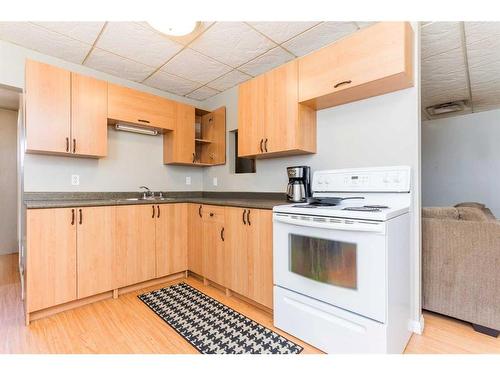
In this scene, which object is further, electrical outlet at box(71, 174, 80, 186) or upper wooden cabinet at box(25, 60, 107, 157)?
electrical outlet at box(71, 174, 80, 186)

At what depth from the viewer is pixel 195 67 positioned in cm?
264

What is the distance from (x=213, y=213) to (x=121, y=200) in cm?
89

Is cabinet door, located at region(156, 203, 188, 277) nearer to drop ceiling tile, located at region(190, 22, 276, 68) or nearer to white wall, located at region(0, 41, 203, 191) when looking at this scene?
white wall, located at region(0, 41, 203, 191)

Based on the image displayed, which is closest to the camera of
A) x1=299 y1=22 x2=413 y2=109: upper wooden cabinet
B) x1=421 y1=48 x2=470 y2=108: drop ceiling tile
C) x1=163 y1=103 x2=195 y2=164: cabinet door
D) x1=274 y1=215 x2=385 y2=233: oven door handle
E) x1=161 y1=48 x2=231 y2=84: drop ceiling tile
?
x1=274 y1=215 x2=385 y2=233: oven door handle

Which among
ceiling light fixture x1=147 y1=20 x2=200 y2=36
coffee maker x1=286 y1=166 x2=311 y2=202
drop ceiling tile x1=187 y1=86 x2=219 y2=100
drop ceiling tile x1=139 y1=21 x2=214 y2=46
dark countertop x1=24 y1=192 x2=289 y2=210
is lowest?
dark countertop x1=24 y1=192 x2=289 y2=210

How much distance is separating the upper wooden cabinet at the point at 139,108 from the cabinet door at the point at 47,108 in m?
0.38

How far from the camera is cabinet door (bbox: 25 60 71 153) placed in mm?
2045

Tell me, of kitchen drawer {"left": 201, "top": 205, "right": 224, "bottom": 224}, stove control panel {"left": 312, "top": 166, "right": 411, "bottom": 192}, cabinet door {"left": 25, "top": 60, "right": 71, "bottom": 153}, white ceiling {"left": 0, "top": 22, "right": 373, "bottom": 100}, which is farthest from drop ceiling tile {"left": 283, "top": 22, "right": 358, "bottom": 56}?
cabinet door {"left": 25, "top": 60, "right": 71, "bottom": 153}

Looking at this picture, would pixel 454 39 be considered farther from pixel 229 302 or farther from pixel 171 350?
pixel 171 350

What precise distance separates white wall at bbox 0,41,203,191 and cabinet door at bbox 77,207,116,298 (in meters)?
0.67

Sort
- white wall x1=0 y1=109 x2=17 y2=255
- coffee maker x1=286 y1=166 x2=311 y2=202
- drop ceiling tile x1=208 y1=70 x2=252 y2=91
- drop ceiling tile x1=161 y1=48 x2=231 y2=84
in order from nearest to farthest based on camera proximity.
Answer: coffee maker x1=286 y1=166 x2=311 y2=202, drop ceiling tile x1=161 y1=48 x2=231 y2=84, drop ceiling tile x1=208 y1=70 x2=252 y2=91, white wall x1=0 y1=109 x2=17 y2=255

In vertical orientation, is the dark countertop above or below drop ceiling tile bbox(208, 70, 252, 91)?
below

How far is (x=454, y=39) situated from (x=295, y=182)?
6.25ft
